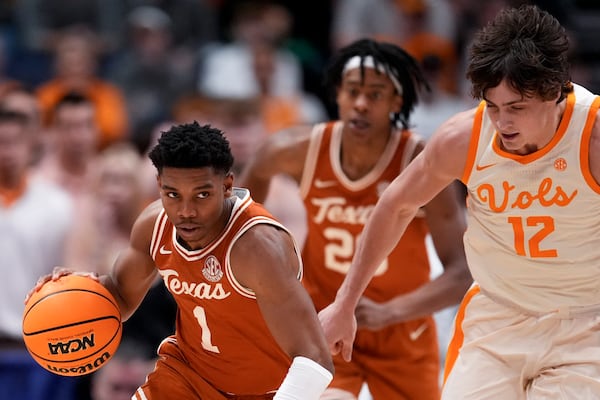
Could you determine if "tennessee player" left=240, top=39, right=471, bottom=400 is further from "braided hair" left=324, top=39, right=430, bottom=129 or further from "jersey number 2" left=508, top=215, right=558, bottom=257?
"jersey number 2" left=508, top=215, right=558, bottom=257

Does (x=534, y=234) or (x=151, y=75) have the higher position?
(x=534, y=234)

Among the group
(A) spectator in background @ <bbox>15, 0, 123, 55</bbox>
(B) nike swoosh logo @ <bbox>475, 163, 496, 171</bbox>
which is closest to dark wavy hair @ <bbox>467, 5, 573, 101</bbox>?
(B) nike swoosh logo @ <bbox>475, 163, 496, 171</bbox>

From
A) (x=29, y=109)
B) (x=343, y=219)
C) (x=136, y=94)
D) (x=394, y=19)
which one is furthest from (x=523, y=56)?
(x=394, y=19)

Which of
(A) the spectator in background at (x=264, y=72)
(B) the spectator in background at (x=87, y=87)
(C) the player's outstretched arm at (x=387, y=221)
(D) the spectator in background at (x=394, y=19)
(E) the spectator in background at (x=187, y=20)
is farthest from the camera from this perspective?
(E) the spectator in background at (x=187, y=20)

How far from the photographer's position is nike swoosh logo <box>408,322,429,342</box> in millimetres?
5605

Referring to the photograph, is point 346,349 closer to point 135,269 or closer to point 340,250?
point 340,250

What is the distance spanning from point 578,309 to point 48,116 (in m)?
6.10

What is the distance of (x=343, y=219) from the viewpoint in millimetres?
5535

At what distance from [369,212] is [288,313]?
4.45ft

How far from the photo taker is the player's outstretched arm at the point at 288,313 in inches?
166

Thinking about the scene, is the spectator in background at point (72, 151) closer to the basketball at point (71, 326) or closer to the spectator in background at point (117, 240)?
the spectator in background at point (117, 240)

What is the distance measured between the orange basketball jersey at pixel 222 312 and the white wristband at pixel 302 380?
37cm

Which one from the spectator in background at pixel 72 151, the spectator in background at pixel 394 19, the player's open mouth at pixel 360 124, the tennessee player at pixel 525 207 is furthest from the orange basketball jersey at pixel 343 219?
the spectator in background at pixel 394 19

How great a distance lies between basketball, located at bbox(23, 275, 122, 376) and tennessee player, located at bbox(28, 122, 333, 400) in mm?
164
